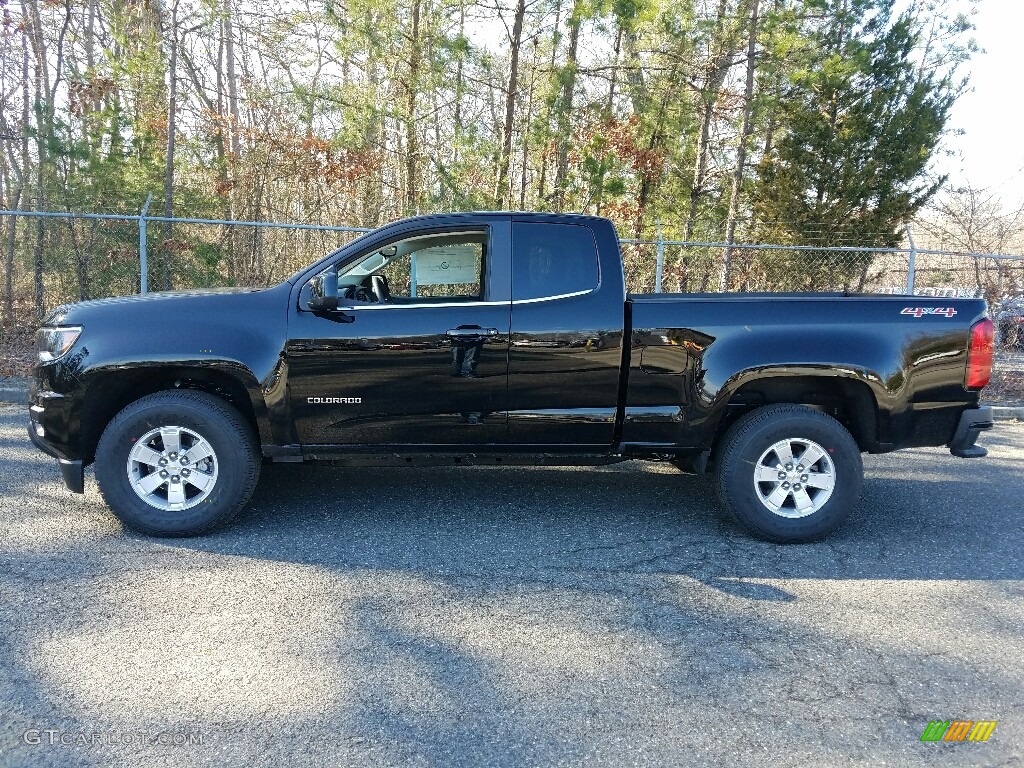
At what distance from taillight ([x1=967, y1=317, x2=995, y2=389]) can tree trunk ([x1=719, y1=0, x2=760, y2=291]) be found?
6.95 m

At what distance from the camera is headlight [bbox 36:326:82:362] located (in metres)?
4.31

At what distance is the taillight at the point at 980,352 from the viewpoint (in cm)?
443

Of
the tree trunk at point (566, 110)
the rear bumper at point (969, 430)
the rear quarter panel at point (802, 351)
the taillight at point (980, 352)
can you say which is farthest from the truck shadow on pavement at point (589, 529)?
the tree trunk at point (566, 110)

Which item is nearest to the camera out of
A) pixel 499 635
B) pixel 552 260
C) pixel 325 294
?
pixel 499 635

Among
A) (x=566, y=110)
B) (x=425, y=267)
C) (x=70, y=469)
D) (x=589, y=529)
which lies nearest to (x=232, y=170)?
(x=566, y=110)

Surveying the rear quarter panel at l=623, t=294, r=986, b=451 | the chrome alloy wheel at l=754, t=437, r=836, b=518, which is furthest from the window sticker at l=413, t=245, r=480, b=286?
the chrome alloy wheel at l=754, t=437, r=836, b=518

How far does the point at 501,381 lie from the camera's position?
448 centimetres

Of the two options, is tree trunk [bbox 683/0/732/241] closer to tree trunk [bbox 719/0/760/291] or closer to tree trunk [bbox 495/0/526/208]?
tree trunk [bbox 719/0/760/291]

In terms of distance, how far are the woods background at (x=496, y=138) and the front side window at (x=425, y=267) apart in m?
6.51

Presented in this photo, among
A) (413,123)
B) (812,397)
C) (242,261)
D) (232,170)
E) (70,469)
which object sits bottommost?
(70,469)

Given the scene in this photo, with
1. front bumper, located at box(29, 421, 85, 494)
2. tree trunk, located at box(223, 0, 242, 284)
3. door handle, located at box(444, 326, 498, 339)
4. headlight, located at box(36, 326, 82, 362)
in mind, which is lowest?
front bumper, located at box(29, 421, 85, 494)

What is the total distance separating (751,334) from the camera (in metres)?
4.40

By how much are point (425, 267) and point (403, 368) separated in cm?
94

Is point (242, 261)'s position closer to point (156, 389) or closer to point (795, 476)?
point (156, 389)
